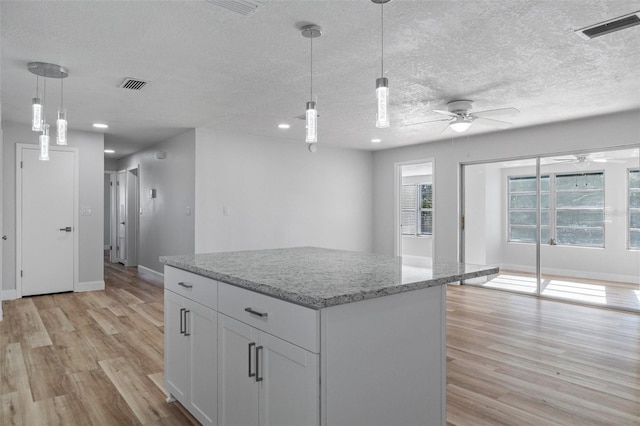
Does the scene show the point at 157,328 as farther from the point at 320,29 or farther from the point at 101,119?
the point at 320,29

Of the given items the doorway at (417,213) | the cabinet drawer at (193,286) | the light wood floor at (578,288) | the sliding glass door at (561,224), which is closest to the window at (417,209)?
the doorway at (417,213)

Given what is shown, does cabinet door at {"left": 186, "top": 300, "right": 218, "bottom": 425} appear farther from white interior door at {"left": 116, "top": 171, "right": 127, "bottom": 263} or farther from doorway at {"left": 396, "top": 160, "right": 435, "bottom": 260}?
white interior door at {"left": 116, "top": 171, "right": 127, "bottom": 263}

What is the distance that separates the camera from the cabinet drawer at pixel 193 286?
207cm

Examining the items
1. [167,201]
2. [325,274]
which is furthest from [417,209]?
[325,274]

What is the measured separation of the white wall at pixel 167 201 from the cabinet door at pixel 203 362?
375cm

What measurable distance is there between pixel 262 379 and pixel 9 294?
5.49 meters

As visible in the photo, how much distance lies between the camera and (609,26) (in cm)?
259

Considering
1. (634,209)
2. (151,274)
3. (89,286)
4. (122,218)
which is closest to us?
(634,209)

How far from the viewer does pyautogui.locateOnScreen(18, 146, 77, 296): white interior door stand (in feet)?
18.4

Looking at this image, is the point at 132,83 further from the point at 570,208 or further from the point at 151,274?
the point at 570,208

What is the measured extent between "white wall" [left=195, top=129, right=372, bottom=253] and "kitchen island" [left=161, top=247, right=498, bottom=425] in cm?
376

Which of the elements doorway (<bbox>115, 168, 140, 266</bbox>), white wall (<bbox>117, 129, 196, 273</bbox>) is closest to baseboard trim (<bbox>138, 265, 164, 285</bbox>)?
white wall (<bbox>117, 129, 196, 273</bbox>)

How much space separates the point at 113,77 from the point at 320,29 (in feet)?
6.77

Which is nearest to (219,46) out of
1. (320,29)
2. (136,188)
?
(320,29)
